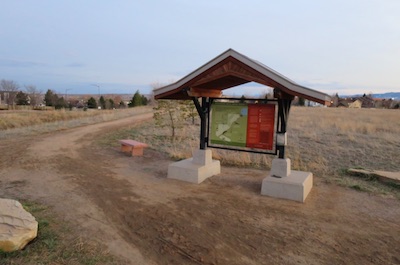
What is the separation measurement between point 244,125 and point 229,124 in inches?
16.7

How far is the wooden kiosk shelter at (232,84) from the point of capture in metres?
6.18

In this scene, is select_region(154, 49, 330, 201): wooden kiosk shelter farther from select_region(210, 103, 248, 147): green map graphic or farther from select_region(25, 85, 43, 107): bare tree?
select_region(25, 85, 43, 107): bare tree

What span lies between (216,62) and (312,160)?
5.69 m

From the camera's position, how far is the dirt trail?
413 cm

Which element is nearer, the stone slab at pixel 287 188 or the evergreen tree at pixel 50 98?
the stone slab at pixel 287 188

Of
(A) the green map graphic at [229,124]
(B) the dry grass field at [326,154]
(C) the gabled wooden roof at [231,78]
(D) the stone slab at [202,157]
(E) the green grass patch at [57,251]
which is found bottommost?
(E) the green grass patch at [57,251]

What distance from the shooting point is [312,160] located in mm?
10492

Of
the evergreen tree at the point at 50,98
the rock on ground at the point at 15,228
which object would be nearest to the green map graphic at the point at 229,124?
the rock on ground at the point at 15,228

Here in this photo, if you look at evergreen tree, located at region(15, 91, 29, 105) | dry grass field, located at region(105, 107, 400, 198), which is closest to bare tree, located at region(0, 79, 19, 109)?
evergreen tree, located at region(15, 91, 29, 105)

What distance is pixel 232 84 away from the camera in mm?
8133

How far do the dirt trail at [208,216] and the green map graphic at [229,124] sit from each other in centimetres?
98

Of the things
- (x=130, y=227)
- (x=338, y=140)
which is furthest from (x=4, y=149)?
(x=338, y=140)

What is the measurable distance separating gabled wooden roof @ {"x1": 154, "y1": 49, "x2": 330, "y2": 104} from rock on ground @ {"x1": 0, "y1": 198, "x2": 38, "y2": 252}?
14.1ft

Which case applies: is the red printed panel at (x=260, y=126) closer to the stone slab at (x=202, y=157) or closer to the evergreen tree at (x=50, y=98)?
the stone slab at (x=202, y=157)
